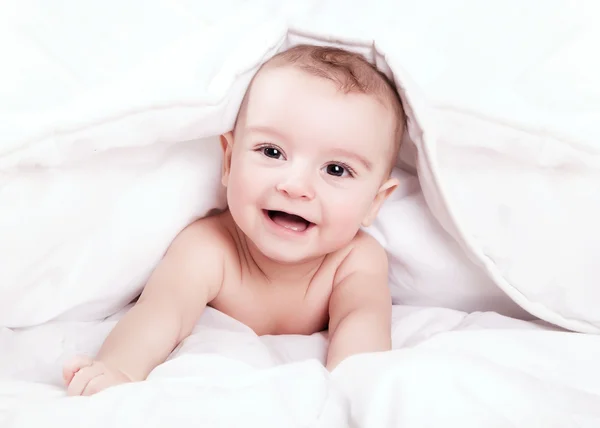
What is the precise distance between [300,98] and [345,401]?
0.50 meters

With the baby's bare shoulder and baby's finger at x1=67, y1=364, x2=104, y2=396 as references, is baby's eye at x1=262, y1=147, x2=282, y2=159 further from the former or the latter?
baby's finger at x1=67, y1=364, x2=104, y2=396

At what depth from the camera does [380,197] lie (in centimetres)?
120

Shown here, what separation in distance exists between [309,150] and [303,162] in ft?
0.07

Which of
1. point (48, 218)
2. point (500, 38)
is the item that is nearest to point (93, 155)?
point (48, 218)

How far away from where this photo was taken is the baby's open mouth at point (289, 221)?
1108 millimetres

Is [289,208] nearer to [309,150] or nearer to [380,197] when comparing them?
[309,150]

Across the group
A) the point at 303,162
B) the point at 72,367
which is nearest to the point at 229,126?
the point at 303,162

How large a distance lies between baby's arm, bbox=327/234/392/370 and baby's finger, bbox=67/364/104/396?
1.13ft

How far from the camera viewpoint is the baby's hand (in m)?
0.84

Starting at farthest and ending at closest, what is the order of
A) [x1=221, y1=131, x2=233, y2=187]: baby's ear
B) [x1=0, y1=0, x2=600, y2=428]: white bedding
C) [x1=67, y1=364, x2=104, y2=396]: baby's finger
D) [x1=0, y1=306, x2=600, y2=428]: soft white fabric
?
1. [x1=221, y1=131, x2=233, y2=187]: baby's ear
2. [x1=0, y1=0, x2=600, y2=428]: white bedding
3. [x1=67, y1=364, x2=104, y2=396]: baby's finger
4. [x1=0, y1=306, x2=600, y2=428]: soft white fabric

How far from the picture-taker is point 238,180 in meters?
1.11

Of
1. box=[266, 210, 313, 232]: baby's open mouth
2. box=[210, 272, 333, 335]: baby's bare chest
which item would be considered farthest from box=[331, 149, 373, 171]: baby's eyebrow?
box=[210, 272, 333, 335]: baby's bare chest

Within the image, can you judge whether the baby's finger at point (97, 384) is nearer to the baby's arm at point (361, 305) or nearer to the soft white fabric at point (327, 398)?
the soft white fabric at point (327, 398)

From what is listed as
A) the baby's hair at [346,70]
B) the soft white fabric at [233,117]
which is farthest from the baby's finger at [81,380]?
the baby's hair at [346,70]
